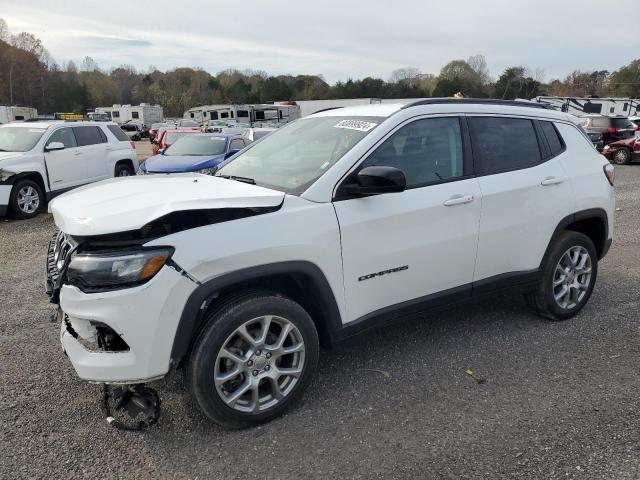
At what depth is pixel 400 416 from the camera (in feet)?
9.84

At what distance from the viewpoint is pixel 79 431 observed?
286 cm

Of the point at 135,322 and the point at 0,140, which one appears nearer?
the point at 135,322

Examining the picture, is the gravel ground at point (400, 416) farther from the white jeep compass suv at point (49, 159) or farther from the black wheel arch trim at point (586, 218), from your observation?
the white jeep compass suv at point (49, 159)

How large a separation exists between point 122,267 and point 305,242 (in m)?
0.96

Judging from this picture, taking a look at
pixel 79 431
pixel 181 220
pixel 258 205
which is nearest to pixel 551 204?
pixel 258 205

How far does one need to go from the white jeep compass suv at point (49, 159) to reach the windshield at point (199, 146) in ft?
4.60

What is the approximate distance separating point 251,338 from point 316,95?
98.6 m

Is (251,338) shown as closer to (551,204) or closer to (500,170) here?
(500,170)

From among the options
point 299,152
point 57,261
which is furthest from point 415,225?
point 57,261

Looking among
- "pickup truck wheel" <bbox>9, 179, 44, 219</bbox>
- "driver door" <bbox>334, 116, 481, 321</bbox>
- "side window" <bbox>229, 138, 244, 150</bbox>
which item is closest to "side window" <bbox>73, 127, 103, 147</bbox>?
"pickup truck wheel" <bbox>9, 179, 44, 219</bbox>

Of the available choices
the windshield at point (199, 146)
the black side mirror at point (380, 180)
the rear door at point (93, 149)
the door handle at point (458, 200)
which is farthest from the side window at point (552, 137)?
the rear door at point (93, 149)

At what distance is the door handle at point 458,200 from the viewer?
11.1 ft

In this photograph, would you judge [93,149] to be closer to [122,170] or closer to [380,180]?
[122,170]

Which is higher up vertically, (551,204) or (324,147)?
(324,147)
